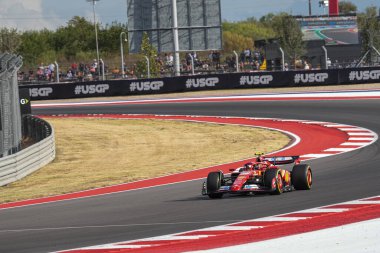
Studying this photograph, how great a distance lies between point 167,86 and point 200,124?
13616mm

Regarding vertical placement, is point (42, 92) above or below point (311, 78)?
below

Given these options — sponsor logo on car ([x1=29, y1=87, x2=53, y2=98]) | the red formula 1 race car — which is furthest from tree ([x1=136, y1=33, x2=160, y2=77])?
the red formula 1 race car

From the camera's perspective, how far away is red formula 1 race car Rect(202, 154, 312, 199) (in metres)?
13.3

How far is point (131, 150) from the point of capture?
24797 millimetres

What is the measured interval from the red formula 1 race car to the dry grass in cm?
425

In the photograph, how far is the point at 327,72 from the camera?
41500mm

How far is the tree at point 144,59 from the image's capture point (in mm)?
55406

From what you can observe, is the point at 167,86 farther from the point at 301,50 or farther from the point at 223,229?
the point at 223,229

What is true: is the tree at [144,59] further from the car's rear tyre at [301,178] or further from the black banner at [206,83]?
the car's rear tyre at [301,178]

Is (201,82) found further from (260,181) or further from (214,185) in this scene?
(260,181)

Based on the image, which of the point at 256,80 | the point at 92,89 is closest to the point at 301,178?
the point at 256,80

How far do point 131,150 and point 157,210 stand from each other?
12.1m

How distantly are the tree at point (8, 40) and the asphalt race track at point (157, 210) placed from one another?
201 feet

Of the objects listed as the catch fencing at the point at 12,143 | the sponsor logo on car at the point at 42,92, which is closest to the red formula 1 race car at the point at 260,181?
the catch fencing at the point at 12,143
